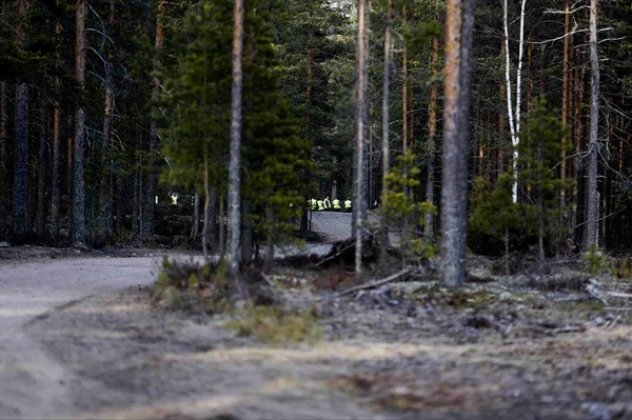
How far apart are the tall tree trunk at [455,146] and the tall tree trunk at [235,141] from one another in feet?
15.2

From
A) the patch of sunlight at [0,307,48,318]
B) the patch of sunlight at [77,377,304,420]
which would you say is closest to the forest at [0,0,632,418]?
the patch of sunlight at [77,377,304,420]

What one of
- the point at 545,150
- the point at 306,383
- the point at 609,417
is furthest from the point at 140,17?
the point at 609,417

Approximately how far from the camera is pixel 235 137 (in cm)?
1427

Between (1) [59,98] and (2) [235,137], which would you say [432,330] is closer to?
(2) [235,137]

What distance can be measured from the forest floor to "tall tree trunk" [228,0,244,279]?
131 centimetres

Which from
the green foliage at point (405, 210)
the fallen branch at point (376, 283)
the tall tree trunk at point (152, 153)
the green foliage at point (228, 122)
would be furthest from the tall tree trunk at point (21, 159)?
the fallen branch at point (376, 283)

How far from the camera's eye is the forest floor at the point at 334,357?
678cm

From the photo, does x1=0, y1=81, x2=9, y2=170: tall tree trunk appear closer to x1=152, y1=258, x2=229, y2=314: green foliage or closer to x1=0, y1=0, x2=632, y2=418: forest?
x1=0, y1=0, x2=632, y2=418: forest

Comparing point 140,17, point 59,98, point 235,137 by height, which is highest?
point 140,17

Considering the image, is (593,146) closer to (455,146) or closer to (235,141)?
(455,146)

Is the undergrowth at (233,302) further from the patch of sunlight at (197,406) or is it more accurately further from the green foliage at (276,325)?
the patch of sunlight at (197,406)

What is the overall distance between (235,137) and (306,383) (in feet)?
25.7

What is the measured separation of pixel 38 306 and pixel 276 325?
5.25 meters

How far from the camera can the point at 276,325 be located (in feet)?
33.3
